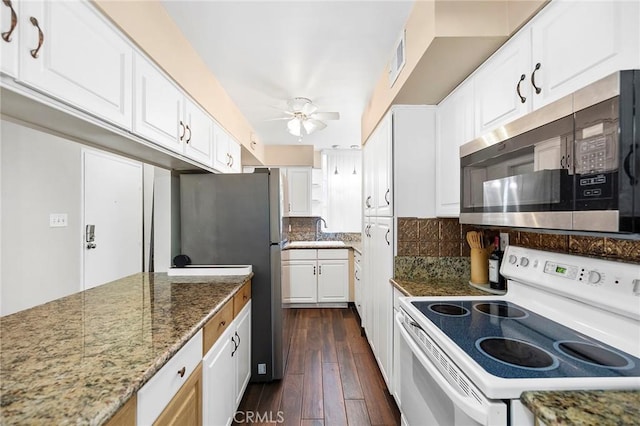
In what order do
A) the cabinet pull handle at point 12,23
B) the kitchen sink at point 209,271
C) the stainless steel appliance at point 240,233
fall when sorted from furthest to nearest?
1. the stainless steel appliance at point 240,233
2. the kitchen sink at point 209,271
3. the cabinet pull handle at point 12,23

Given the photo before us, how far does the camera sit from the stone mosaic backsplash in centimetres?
466

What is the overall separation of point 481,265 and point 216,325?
1612 millimetres

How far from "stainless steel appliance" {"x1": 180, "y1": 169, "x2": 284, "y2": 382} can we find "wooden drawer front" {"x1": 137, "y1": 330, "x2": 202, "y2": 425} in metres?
0.95

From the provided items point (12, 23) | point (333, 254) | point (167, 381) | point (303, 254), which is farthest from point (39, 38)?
point (333, 254)

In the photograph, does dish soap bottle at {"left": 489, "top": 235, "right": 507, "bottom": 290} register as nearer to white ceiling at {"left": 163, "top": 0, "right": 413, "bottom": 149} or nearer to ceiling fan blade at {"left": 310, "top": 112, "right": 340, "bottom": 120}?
white ceiling at {"left": 163, "top": 0, "right": 413, "bottom": 149}

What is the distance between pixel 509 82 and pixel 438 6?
0.45 metres

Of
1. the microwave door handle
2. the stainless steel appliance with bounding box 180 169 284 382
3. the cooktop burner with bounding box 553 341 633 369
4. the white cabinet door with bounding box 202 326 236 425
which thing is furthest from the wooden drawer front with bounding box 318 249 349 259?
the microwave door handle

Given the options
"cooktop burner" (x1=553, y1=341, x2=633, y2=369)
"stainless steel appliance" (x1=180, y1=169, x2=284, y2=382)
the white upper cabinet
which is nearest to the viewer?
"cooktop burner" (x1=553, y1=341, x2=633, y2=369)

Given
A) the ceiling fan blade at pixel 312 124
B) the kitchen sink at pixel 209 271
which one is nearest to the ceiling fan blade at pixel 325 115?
the ceiling fan blade at pixel 312 124

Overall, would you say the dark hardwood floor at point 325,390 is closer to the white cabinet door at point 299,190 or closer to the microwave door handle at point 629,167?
the microwave door handle at point 629,167

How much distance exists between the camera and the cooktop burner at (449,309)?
132cm

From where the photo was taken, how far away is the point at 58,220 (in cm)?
199

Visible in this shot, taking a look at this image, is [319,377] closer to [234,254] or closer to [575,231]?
[234,254]

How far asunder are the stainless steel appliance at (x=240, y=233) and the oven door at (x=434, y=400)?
1.08 m
